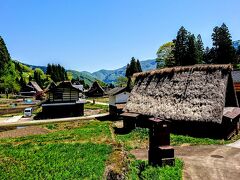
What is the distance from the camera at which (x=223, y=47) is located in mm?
71625

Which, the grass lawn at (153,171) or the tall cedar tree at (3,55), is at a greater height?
the tall cedar tree at (3,55)

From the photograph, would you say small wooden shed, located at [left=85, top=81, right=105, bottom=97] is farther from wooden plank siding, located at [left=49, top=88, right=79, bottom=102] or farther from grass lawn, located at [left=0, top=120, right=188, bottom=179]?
grass lawn, located at [left=0, top=120, right=188, bottom=179]

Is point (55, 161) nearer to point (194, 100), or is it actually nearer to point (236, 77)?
point (194, 100)

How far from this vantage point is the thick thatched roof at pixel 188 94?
23609 mm

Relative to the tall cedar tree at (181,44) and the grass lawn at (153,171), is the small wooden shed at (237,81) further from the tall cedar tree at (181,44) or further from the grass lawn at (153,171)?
the tall cedar tree at (181,44)

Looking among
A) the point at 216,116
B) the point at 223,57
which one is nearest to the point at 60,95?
the point at 216,116

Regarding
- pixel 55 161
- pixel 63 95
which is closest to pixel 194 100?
pixel 55 161

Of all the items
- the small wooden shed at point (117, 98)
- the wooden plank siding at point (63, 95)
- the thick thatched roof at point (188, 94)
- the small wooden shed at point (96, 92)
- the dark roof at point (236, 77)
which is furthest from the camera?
the small wooden shed at point (96, 92)

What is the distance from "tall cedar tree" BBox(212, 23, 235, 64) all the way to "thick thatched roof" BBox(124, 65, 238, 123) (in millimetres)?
46549

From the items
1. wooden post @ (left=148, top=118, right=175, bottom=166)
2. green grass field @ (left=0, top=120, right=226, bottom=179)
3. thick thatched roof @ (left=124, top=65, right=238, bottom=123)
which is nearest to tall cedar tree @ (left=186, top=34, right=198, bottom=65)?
thick thatched roof @ (left=124, top=65, right=238, bottom=123)

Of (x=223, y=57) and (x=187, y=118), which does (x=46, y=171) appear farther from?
(x=223, y=57)

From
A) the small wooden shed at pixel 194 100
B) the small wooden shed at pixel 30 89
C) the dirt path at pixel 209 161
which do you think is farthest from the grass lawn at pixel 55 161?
the small wooden shed at pixel 30 89

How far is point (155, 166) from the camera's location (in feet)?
49.1

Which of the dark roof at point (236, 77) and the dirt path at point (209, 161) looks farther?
the dark roof at point (236, 77)
